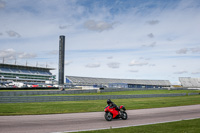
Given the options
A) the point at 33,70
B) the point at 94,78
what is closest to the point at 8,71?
the point at 33,70

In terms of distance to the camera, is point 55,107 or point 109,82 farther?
point 109,82

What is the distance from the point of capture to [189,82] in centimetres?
10538

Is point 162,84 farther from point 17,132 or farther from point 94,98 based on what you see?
point 17,132

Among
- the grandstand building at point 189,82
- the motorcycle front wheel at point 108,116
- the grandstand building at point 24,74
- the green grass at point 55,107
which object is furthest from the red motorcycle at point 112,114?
the grandstand building at point 24,74

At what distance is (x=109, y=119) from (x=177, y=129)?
4.41 m

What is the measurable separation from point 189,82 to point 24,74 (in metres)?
90.8

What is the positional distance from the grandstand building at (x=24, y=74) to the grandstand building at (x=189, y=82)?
8019 cm

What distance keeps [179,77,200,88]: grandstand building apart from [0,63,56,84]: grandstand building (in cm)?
8019

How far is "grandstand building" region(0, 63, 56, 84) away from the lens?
361 ft

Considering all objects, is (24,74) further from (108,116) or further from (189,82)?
(108,116)

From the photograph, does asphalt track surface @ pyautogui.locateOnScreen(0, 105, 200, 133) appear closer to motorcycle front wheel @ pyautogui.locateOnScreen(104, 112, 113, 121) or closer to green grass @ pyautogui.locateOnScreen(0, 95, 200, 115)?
motorcycle front wheel @ pyautogui.locateOnScreen(104, 112, 113, 121)

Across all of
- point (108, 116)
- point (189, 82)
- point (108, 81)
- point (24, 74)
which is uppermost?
point (24, 74)

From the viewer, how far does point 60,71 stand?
98375 millimetres

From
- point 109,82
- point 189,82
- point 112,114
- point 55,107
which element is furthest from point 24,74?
point 112,114
